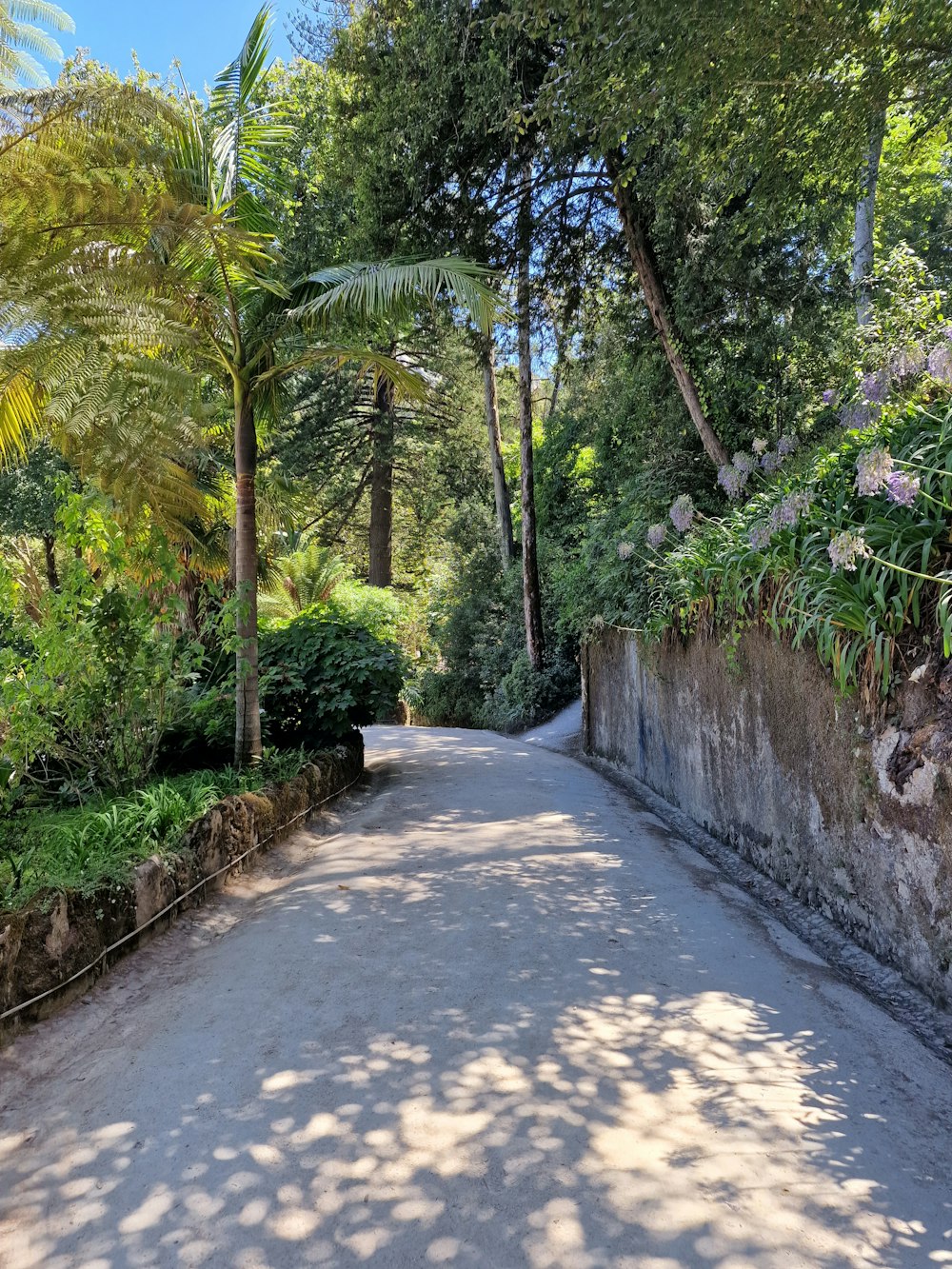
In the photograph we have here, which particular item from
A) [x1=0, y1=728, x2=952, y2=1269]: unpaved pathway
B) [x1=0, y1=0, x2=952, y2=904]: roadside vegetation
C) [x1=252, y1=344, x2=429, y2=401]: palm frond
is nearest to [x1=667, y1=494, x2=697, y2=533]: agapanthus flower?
[x1=0, y1=0, x2=952, y2=904]: roadside vegetation

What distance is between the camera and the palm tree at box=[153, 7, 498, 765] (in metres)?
6.73

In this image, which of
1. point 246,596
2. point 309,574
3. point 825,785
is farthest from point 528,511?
point 825,785

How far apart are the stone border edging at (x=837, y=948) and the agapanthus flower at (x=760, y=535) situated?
212cm

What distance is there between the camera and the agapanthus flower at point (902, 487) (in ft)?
11.8

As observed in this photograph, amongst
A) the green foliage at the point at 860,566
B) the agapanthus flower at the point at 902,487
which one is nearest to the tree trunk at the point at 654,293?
the green foliage at the point at 860,566

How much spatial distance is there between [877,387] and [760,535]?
108cm

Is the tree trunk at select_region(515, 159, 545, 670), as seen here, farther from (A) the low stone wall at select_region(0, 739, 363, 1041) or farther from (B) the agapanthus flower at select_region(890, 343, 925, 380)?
(A) the low stone wall at select_region(0, 739, 363, 1041)

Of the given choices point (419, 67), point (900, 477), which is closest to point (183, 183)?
point (419, 67)

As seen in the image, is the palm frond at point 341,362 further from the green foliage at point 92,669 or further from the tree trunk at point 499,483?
the tree trunk at point 499,483

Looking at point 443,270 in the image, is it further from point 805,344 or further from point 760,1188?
point 760,1188

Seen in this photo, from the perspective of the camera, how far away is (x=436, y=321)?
1183cm

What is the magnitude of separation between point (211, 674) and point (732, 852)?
16.3 feet

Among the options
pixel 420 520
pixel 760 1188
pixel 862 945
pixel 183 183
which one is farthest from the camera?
pixel 420 520

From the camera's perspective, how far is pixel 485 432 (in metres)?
23.3
